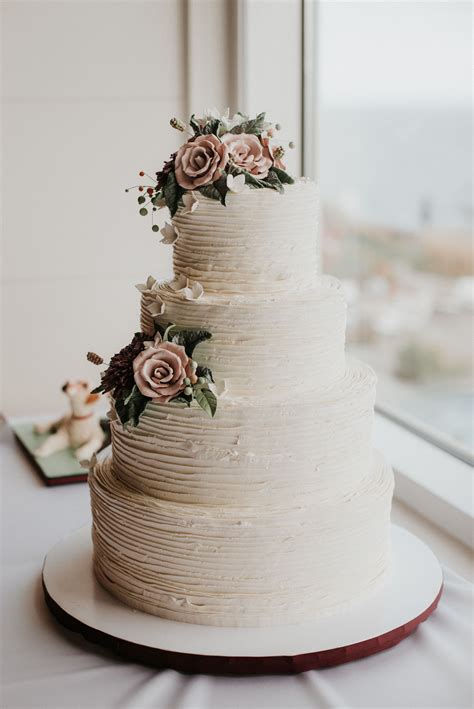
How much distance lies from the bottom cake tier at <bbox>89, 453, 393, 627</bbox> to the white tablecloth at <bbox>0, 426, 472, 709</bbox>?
99 millimetres

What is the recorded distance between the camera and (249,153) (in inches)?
54.6

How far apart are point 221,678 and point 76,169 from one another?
2.11 m

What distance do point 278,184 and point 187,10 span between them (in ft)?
6.29

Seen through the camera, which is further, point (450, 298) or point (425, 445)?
point (450, 298)

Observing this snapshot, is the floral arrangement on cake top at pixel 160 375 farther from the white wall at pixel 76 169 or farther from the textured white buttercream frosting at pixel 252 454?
the white wall at pixel 76 169

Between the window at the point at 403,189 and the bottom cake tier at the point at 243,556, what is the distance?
38.3 inches

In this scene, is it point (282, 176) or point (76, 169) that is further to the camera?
point (76, 169)

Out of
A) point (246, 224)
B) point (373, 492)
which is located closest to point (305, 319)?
point (246, 224)

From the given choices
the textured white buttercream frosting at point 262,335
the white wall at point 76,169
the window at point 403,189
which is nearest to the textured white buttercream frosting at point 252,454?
the textured white buttercream frosting at point 262,335

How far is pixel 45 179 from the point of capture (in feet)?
9.91

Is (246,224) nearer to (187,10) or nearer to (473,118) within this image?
(473,118)

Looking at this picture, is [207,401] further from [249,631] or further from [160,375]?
[249,631]

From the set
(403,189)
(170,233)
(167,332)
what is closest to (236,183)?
(170,233)

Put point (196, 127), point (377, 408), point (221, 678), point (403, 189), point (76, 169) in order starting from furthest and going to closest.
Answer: point (403, 189) < point (76, 169) < point (377, 408) < point (196, 127) < point (221, 678)
